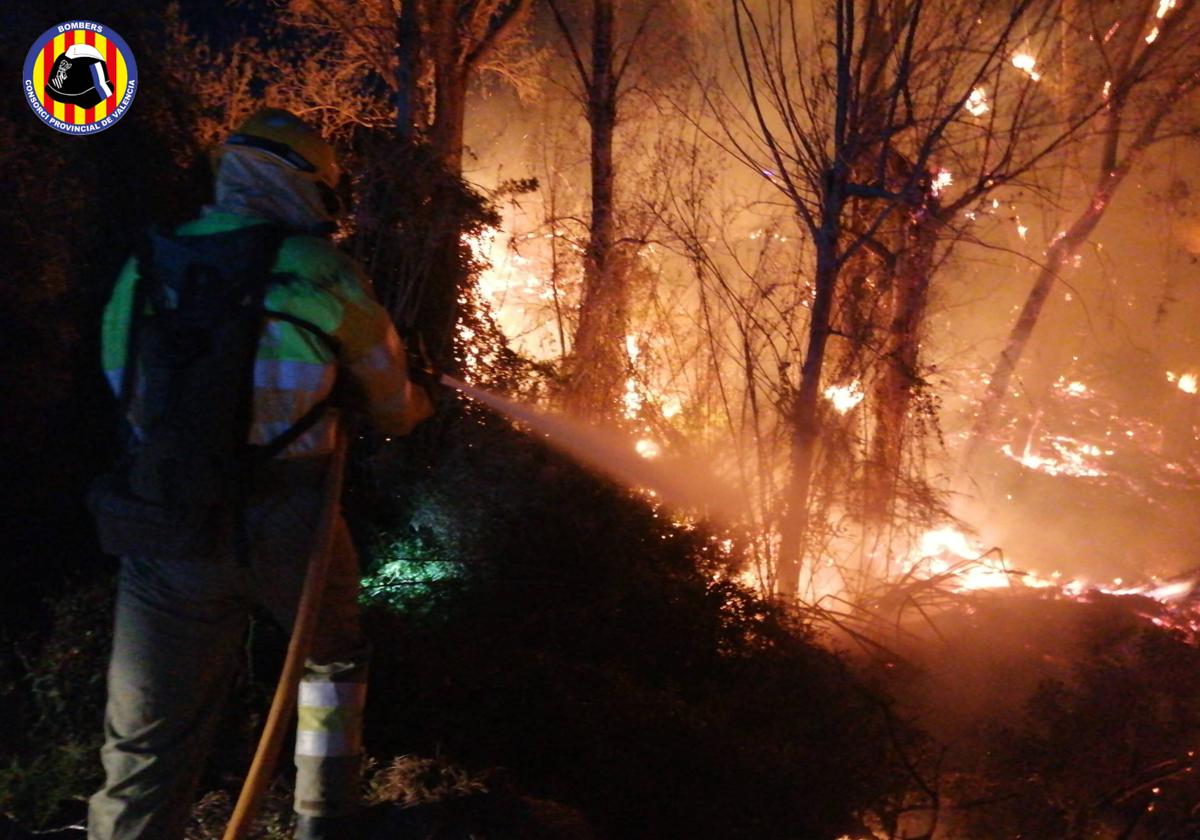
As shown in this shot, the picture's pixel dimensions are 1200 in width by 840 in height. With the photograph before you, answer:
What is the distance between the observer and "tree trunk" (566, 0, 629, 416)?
6906 mm

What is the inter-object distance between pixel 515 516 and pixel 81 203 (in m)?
2.49

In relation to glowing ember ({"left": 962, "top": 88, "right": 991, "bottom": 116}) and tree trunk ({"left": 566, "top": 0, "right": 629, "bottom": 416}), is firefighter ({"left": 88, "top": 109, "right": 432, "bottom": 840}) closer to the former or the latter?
tree trunk ({"left": 566, "top": 0, "right": 629, "bottom": 416})

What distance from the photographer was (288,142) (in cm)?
232

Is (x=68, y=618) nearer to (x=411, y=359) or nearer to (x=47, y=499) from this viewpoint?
(x=47, y=499)

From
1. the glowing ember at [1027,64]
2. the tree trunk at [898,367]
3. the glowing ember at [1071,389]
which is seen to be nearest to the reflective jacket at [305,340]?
the tree trunk at [898,367]

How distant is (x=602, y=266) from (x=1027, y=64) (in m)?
3.53

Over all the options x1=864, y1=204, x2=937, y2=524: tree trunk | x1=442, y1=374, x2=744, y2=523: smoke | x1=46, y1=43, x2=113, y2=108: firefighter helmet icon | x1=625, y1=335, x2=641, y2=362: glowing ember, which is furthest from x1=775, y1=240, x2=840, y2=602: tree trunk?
x1=46, y1=43, x2=113, y2=108: firefighter helmet icon

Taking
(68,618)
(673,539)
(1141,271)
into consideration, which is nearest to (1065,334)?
(1141,271)

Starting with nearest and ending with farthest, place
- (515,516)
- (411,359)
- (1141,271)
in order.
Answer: (411,359) → (515,516) → (1141,271)

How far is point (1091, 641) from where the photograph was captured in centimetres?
A: 656

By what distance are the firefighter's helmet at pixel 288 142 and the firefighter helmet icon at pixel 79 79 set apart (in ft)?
7.66

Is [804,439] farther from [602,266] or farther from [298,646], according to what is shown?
[298,646]

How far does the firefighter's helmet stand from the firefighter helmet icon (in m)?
2.34

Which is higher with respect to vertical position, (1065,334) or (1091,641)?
(1065,334)
